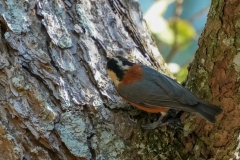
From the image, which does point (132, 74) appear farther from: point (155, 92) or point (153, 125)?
point (153, 125)

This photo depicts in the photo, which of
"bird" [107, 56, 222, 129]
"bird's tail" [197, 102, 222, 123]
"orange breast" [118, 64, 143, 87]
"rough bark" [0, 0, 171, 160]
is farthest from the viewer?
"orange breast" [118, 64, 143, 87]

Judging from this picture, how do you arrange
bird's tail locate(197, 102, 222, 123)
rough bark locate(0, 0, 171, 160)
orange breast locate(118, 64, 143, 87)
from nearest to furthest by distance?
1. bird's tail locate(197, 102, 222, 123)
2. rough bark locate(0, 0, 171, 160)
3. orange breast locate(118, 64, 143, 87)

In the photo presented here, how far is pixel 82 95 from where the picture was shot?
2.07 m

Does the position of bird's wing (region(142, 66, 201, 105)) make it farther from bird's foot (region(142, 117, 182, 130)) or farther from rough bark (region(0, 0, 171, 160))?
rough bark (region(0, 0, 171, 160))

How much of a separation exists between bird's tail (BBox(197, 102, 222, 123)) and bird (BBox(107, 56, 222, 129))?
95mm

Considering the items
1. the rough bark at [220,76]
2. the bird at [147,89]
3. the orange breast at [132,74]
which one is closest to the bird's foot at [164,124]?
the bird at [147,89]

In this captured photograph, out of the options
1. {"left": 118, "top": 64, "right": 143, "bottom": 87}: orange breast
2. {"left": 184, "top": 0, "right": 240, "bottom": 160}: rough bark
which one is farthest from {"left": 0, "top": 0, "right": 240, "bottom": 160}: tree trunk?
{"left": 118, "top": 64, "right": 143, "bottom": 87}: orange breast

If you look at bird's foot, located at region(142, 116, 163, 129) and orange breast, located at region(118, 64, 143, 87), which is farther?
orange breast, located at region(118, 64, 143, 87)

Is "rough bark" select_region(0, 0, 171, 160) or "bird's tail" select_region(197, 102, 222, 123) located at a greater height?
"bird's tail" select_region(197, 102, 222, 123)

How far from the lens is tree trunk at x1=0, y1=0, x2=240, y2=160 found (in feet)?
6.13

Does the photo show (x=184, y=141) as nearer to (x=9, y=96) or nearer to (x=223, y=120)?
(x=223, y=120)

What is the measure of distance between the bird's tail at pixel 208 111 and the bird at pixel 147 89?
95 millimetres

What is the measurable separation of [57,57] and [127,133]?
1.82ft

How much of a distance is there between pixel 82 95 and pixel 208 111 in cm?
67
